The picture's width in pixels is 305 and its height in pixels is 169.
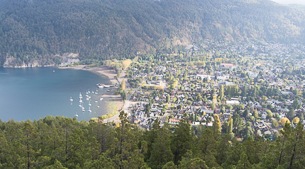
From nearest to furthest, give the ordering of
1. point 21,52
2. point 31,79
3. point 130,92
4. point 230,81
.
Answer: point 130,92 < point 230,81 < point 31,79 < point 21,52

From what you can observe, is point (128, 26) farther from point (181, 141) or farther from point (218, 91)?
point (181, 141)

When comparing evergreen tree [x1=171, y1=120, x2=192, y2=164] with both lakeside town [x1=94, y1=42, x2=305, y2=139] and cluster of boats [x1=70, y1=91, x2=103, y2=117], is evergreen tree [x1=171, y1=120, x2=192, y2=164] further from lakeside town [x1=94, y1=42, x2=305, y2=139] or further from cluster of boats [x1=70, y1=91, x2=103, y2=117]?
cluster of boats [x1=70, y1=91, x2=103, y2=117]

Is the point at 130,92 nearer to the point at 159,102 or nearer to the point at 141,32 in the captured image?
the point at 159,102

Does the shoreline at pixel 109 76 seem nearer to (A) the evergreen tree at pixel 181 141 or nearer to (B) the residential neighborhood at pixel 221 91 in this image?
(B) the residential neighborhood at pixel 221 91

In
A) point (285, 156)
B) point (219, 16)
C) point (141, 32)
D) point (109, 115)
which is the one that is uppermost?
point (219, 16)

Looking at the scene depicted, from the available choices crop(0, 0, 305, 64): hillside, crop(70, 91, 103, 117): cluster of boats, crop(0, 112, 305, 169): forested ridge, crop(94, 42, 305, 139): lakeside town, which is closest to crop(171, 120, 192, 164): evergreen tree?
crop(0, 112, 305, 169): forested ridge

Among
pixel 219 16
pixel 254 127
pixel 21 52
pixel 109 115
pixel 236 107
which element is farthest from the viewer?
pixel 219 16

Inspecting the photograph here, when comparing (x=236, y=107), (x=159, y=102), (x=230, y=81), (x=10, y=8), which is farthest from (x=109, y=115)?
(x=10, y=8)
